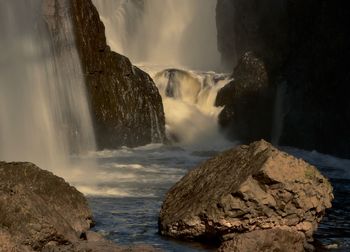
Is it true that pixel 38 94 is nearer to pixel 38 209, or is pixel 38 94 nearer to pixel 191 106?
pixel 191 106

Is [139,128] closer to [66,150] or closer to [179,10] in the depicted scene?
[66,150]

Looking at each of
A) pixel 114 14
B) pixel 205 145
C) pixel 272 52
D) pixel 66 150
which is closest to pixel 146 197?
pixel 66 150

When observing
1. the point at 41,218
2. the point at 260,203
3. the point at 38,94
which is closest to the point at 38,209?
the point at 41,218

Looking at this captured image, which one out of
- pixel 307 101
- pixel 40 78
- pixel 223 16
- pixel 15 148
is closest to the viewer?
pixel 15 148

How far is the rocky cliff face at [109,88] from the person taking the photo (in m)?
32.1

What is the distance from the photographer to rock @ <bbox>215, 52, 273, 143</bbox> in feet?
115

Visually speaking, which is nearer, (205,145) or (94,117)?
(94,117)

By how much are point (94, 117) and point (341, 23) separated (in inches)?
451

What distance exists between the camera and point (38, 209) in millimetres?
12234

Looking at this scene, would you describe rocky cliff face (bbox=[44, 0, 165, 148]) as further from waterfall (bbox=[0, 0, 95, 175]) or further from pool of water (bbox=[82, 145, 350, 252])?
pool of water (bbox=[82, 145, 350, 252])

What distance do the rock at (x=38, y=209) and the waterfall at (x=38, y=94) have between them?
10.9m

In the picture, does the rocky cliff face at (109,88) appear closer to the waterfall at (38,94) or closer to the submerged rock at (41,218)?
the waterfall at (38,94)

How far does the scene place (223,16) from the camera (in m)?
46.6

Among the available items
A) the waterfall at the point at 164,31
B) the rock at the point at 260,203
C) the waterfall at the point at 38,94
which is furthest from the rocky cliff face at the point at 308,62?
the rock at the point at 260,203
